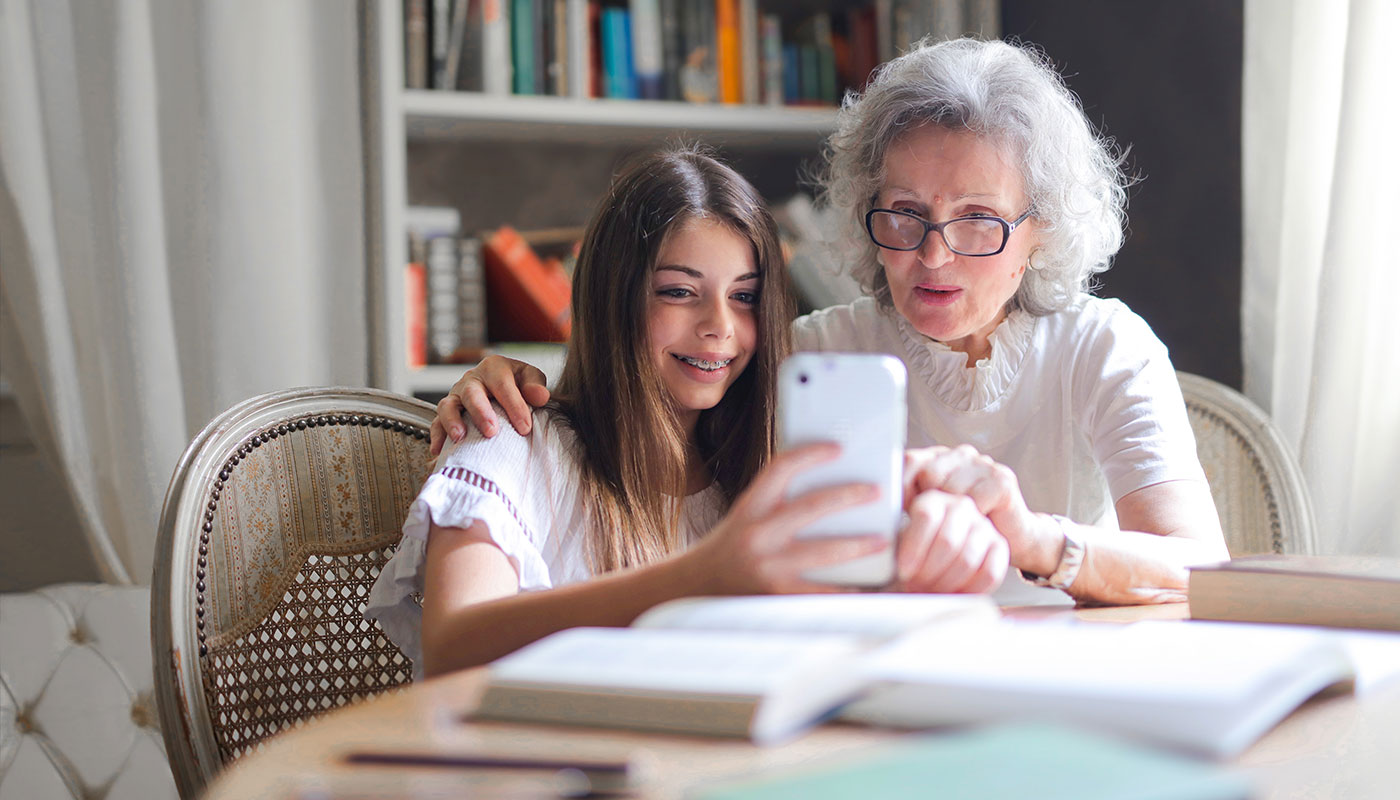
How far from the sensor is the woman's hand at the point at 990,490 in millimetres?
864

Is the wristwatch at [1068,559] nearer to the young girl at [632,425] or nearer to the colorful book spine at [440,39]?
the young girl at [632,425]

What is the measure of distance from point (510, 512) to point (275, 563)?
11.1 inches

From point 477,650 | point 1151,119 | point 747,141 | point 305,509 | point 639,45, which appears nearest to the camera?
point 477,650

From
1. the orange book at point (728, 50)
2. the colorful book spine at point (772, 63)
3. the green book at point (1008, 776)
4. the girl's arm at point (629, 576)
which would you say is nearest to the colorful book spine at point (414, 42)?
the orange book at point (728, 50)

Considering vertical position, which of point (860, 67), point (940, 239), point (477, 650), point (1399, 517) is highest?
point (860, 67)

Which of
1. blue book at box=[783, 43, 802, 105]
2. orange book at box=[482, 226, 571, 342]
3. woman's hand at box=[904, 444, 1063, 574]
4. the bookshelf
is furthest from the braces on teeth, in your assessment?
blue book at box=[783, 43, 802, 105]

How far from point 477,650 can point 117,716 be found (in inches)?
40.2

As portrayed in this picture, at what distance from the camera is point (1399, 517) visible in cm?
164

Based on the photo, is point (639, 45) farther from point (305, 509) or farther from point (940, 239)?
point (305, 509)

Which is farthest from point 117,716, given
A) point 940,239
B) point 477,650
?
point 940,239

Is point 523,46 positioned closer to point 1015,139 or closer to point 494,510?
point 1015,139

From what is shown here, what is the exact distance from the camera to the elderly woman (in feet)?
4.07

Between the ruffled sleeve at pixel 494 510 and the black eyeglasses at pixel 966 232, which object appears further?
the black eyeglasses at pixel 966 232

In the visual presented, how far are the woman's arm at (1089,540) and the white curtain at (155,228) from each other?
1329 mm
